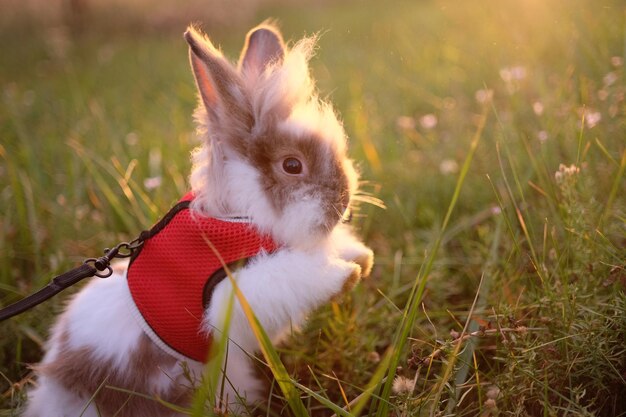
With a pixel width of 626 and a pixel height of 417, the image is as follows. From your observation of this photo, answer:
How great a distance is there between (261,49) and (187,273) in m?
1.03

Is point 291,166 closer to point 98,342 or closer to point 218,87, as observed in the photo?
point 218,87

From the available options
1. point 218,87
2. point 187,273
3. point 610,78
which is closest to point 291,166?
point 218,87

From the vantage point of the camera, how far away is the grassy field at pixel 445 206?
60.3 inches

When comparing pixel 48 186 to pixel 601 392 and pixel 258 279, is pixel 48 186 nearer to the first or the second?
pixel 258 279

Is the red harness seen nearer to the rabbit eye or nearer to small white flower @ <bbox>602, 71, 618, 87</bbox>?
the rabbit eye

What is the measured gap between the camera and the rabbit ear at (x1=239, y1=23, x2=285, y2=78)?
83.2 inches

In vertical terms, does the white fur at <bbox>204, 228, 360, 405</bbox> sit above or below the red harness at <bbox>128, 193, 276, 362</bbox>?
below

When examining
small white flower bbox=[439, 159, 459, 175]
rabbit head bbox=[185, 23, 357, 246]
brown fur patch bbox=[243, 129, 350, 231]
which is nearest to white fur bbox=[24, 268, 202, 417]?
rabbit head bbox=[185, 23, 357, 246]

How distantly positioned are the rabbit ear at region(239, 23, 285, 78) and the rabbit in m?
0.18

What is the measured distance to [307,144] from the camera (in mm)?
1828

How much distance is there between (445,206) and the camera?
119 inches

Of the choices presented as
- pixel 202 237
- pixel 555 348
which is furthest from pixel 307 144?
pixel 555 348

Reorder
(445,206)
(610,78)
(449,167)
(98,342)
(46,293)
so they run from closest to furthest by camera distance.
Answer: (46,293) < (98,342) < (610,78) < (445,206) < (449,167)

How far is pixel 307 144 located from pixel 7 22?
1150 cm
